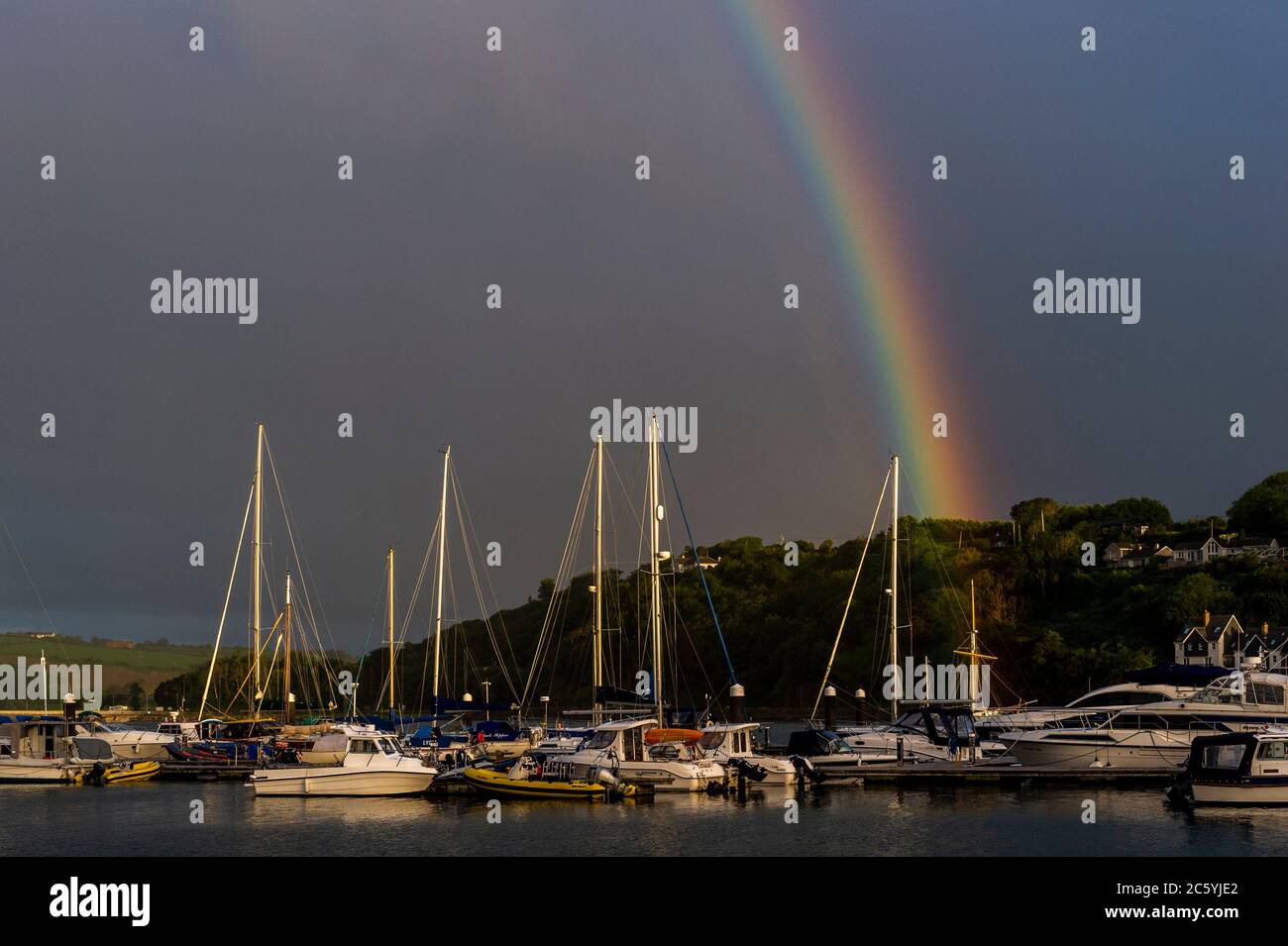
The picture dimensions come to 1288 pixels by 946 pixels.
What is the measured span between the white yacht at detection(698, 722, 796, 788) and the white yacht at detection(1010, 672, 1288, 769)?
11509mm

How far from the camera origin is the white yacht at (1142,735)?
64.6 meters

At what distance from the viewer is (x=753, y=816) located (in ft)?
178

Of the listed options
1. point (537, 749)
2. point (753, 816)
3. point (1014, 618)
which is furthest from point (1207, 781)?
point (1014, 618)

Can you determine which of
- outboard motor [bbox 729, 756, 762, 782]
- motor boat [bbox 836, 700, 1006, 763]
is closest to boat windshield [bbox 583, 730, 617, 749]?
outboard motor [bbox 729, 756, 762, 782]

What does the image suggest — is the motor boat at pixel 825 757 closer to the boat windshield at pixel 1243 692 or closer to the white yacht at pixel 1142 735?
the white yacht at pixel 1142 735

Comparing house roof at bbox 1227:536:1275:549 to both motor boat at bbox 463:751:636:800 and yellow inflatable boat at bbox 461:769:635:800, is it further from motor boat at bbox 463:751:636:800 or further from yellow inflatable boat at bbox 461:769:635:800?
yellow inflatable boat at bbox 461:769:635:800

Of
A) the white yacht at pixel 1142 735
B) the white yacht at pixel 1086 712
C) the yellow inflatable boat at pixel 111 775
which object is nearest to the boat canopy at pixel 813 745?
the white yacht at pixel 1086 712

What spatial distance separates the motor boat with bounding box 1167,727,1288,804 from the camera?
1994 inches

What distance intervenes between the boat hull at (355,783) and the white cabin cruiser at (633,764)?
6024 millimetres
